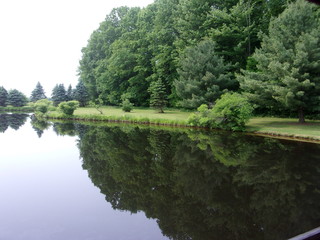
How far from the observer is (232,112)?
16.0 meters

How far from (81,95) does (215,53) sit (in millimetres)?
26489

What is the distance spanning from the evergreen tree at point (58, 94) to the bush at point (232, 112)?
115 ft

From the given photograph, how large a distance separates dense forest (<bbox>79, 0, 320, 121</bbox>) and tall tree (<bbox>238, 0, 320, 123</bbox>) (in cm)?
6

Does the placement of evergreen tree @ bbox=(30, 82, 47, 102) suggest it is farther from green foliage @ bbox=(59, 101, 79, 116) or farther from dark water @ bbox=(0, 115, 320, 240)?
dark water @ bbox=(0, 115, 320, 240)

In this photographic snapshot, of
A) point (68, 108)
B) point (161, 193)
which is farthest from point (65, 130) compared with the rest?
point (161, 193)

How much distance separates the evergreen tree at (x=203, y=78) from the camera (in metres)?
20.2

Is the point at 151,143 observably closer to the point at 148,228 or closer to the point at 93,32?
the point at 148,228

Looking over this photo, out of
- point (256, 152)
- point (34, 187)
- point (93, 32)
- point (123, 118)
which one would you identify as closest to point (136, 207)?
point (34, 187)

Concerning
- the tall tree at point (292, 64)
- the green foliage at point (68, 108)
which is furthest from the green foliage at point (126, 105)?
the tall tree at point (292, 64)

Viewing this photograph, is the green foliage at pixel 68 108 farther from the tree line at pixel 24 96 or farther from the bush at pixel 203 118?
the tree line at pixel 24 96

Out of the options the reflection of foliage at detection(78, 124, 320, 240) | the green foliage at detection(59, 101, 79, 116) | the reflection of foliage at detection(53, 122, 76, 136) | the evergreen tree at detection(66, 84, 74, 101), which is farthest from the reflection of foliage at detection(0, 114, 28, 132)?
the evergreen tree at detection(66, 84, 74, 101)

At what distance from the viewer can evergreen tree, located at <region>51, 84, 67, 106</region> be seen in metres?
43.9

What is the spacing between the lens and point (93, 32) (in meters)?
44.9

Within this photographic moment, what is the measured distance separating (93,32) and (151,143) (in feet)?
127
